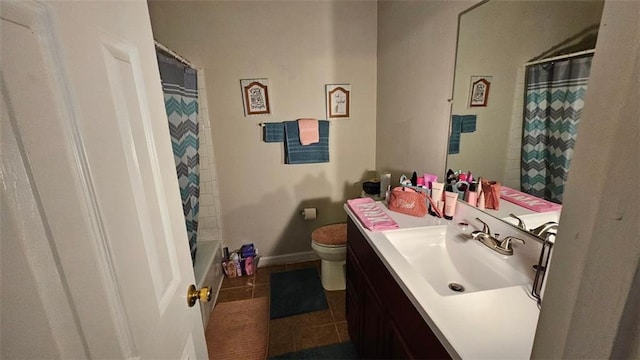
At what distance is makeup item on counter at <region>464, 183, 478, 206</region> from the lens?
1230 millimetres

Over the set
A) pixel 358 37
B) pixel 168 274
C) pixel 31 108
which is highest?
pixel 358 37

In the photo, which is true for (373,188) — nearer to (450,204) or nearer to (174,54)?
(450,204)

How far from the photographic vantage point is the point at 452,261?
1.09 metres

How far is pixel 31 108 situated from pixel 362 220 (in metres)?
1.16

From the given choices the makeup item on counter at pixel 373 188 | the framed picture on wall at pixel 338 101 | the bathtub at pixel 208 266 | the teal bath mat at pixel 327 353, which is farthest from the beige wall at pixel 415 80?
the bathtub at pixel 208 266

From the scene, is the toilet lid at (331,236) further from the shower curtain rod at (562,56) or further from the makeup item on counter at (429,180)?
the shower curtain rod at (562,56)

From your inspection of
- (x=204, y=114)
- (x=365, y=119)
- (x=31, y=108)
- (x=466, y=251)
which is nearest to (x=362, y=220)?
(x=466, y=251)

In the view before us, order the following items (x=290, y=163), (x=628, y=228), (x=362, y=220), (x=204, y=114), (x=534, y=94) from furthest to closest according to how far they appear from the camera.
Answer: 1. (x=290, y=163)
2. (x=204, y=114)
3. (x=362, y=220)
4. (x=534, y=94)
5. (x=628, y=228)

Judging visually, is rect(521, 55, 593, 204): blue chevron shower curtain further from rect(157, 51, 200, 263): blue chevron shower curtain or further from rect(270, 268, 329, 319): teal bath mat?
rect(157, 51, 200, 263): blue chevron shower curtain

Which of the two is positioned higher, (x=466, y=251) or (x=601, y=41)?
(x=601, y=41)

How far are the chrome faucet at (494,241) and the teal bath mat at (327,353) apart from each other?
42.8 inches

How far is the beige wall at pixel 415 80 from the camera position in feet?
4.66

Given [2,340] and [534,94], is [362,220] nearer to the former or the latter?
[534,94]

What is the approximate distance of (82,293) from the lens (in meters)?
0.36
